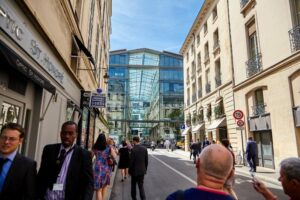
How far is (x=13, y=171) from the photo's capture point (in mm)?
2123

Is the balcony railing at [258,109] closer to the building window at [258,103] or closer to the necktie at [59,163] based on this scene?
the building window at [258,103]

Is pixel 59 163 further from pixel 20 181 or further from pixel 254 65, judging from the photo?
pixel 254 65

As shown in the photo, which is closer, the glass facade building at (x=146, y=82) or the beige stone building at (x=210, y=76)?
→ the beige stone building at (x=210, y=76)

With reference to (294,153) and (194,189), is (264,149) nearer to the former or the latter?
(294,153)

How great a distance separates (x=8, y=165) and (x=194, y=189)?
1786 mm

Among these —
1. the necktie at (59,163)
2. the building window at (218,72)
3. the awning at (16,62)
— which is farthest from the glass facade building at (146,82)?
the necktie at (59,163)

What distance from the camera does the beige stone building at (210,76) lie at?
18.8 metres

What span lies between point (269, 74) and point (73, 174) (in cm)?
1339

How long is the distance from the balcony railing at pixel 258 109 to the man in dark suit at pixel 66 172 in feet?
43.6

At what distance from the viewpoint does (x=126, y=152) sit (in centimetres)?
973

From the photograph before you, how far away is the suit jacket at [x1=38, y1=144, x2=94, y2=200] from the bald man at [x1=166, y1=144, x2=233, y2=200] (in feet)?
5.56

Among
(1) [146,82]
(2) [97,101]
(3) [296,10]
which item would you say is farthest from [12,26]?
(1) [146,82]

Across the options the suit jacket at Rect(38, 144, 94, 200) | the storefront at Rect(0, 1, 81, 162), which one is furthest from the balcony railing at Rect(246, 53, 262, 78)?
the suit jacket at Rect(38, 144, 94, 200)

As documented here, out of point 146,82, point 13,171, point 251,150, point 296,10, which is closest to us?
point 13,171
